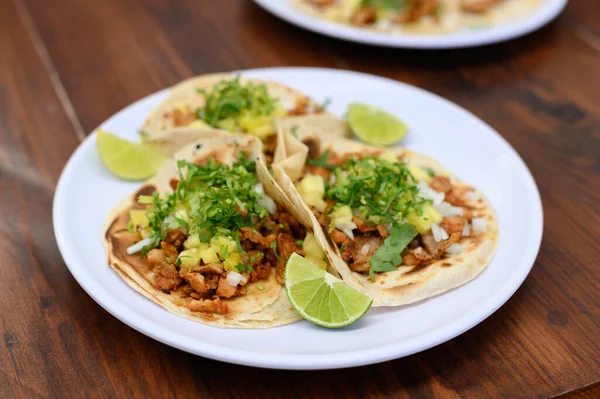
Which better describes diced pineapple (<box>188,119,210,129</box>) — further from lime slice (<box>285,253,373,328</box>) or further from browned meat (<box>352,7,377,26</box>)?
browned meat (<box>352,7,377,26</box>)

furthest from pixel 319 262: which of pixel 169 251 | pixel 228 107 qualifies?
pixel 228 107

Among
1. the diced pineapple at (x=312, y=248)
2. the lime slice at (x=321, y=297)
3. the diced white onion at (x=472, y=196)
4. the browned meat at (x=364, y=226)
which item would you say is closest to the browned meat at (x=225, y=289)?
the lime slice at (x=321, y=297)

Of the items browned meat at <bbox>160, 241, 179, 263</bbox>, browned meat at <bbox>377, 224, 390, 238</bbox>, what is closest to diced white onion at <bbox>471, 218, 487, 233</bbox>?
browned meat at <bbox>377, 224, 390, 238</bbox>

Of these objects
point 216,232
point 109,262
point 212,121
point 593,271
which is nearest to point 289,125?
point 212,121

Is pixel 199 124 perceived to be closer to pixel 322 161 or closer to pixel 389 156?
pixel 322 161

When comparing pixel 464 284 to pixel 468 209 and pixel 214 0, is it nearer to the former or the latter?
pixel 468 209
